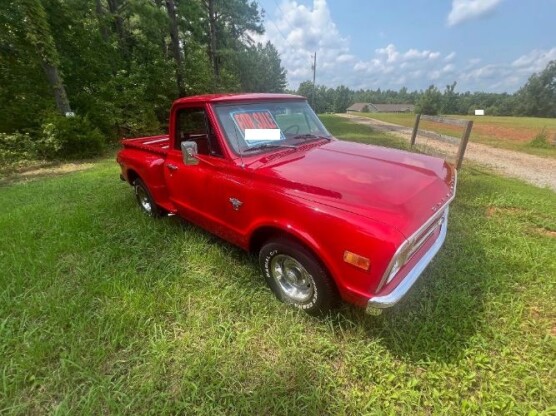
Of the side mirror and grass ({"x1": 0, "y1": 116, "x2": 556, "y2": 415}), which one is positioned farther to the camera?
the side mirror

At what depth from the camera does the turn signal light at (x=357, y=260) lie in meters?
1.81

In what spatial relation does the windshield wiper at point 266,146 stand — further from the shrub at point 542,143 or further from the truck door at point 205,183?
the shrub at point 542,143

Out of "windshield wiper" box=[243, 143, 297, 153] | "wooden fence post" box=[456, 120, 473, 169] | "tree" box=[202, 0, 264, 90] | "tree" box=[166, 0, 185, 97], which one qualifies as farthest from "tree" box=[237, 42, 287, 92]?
"windshield wiper" box=[243, 143, 297, 153]

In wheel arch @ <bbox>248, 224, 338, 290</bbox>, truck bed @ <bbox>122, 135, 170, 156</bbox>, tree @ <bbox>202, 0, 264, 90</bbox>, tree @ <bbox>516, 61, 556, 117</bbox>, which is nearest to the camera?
wheel arch @ <bbox>248, 224, 338, 290</bbox>

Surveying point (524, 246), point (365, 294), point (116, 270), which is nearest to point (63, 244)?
point (116, 270)

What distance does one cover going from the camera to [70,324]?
7.91 feet

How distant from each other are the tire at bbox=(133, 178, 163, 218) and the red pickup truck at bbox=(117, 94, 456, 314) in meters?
0.55

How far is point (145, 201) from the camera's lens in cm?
449

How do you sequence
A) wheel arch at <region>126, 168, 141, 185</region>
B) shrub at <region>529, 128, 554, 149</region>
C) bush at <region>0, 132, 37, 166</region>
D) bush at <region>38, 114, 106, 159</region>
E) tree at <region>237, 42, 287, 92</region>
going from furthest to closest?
1. tree at <region>237, 42, 287, 92</region>
2. shrub at <region>529, 128, 554, 149</region>
3. bush at <region>38, 114, 106, 159</region>
4. bush at <region>0, 132, 37, 166</region>
5. wheel arch at <region>126, 168, 141, 185</region>

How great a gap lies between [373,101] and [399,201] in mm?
155461

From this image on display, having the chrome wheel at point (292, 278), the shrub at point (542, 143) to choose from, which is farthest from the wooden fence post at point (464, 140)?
the shrub at point (542, 143)

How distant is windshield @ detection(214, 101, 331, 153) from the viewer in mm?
2758

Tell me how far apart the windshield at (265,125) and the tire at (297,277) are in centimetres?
102

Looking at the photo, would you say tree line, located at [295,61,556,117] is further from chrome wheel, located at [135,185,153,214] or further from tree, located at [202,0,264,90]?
chrome wheel, located at [135,185,153,214]
